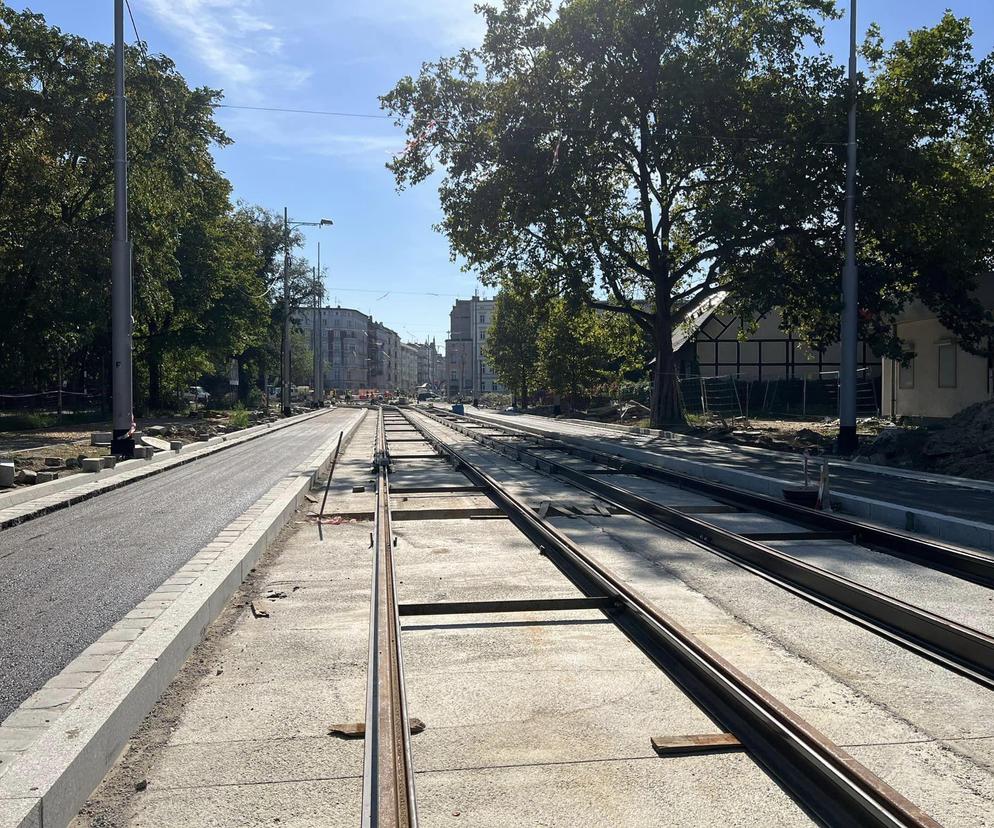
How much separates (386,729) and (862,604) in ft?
13.7

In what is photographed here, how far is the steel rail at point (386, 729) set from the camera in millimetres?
3359

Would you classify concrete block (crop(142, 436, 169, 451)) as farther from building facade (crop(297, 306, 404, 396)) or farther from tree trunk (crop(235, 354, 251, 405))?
building facade (crop(297, 306, 404, 396))

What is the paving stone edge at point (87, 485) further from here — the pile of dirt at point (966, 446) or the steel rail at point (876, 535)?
the pile of dirt at point (966, 446)

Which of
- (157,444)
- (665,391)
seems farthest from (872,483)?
(665,391)

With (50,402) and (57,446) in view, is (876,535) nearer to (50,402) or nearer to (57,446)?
(57,446)

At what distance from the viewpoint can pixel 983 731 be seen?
4.27m

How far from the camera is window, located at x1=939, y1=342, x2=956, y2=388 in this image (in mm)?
30359

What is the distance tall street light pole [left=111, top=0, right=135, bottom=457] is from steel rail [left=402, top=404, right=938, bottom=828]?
1455cm

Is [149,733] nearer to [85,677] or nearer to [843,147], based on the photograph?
[85,677]

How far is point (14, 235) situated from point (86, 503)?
19045mm

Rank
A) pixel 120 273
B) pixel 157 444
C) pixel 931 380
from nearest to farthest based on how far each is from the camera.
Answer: pixel 120 273
pixel 157 444
pixel 931 380

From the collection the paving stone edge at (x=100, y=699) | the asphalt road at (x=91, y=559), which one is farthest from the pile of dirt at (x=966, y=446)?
the paving stone edge at (x=100, y=699)

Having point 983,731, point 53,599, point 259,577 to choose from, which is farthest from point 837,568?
point 53,599

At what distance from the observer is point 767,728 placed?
409 centimetres
